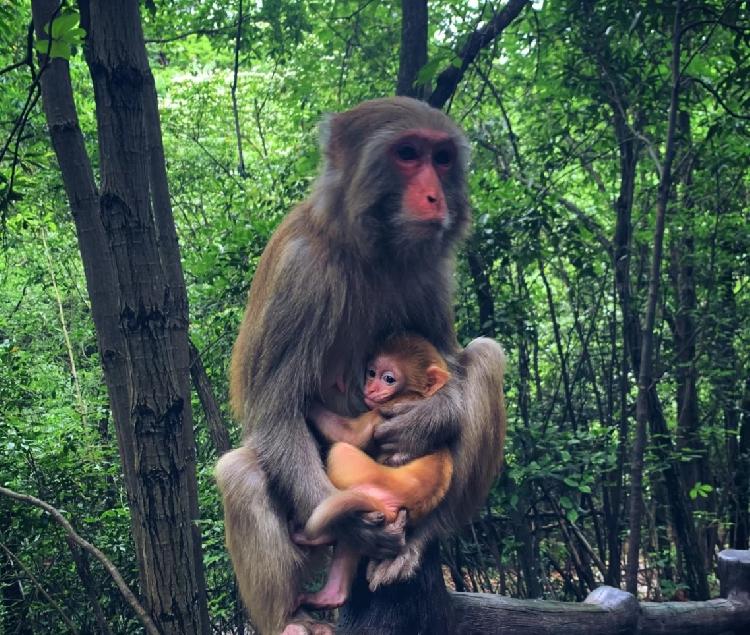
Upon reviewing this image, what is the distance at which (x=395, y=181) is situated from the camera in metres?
2.99

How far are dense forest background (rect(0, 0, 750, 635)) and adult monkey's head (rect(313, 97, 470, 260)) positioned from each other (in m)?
1.36

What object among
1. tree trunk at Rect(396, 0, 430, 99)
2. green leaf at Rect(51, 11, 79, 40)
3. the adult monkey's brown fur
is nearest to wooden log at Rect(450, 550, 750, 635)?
the adult monkey's brown fur

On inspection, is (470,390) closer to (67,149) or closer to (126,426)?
(126,426)

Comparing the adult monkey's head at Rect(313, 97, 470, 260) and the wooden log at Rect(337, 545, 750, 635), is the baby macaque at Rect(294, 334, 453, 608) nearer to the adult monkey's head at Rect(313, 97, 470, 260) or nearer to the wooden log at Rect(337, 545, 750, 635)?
the wooden log at Rect(337, 545, 750, 635)

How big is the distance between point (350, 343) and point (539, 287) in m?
4.37

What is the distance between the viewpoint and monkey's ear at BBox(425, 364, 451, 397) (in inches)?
120

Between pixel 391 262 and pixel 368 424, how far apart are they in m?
0.63

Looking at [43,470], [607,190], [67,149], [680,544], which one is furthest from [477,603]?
[607,190]

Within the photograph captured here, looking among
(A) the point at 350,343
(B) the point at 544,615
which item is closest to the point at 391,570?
→ (A) the point at 350,343

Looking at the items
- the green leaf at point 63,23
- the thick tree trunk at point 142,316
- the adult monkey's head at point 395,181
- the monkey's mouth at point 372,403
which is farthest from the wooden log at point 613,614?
the green leaf at point 63,23

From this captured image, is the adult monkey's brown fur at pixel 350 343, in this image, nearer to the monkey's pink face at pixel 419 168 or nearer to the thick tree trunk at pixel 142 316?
the monkey's pink face at pixel 419 168

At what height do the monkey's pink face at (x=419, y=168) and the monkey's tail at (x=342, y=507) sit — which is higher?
the monkey's pink face at (x=419, y=168)

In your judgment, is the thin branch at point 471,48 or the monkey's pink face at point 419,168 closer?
the monkey's pink face at point 419,168

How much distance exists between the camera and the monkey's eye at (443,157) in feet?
10.0
